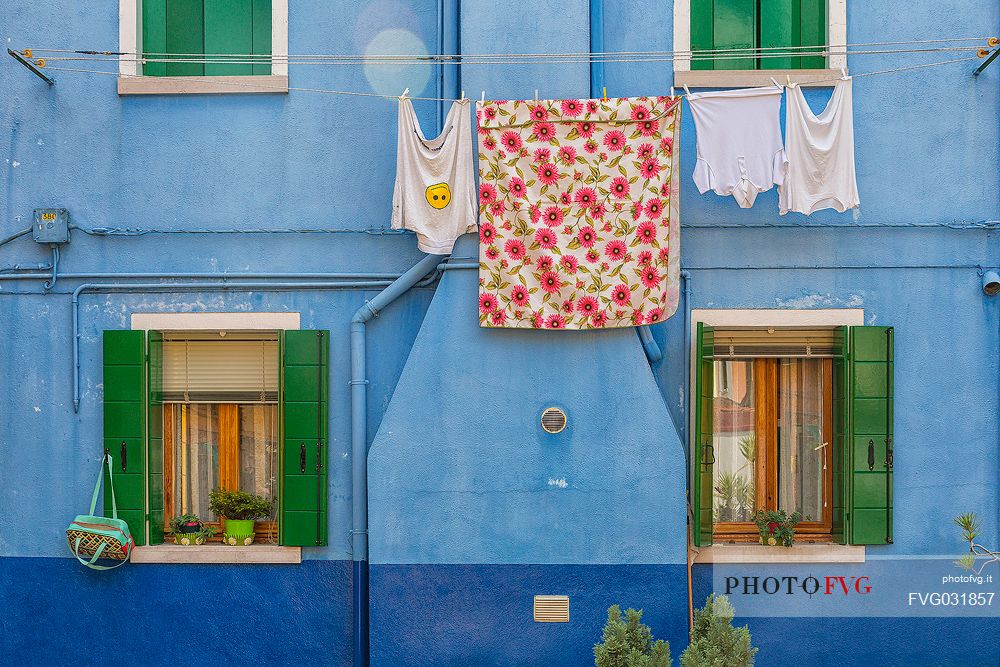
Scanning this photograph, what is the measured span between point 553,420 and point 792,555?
84.6 inches

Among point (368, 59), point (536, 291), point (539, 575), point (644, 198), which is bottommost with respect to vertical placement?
point (539, 575)

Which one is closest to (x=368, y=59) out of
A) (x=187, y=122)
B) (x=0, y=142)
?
(x=187, y=122)

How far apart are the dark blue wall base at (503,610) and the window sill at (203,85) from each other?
3.84 meters

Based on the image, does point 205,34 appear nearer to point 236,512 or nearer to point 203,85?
point 203,85

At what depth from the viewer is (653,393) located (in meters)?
6.93

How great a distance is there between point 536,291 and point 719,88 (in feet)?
7.14

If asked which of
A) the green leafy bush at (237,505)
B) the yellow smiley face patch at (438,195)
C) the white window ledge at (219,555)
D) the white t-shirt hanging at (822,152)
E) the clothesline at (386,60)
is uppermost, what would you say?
the clothesline at (386,60)

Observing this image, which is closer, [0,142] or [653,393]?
[653,393]

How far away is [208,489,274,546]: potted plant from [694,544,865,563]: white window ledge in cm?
355

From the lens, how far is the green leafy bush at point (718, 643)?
5.99 metres

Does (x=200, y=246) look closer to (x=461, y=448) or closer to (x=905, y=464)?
(x=461, y=448)

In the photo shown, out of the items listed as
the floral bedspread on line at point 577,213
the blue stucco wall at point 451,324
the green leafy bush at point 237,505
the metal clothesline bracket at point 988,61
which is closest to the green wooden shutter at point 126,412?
the blue stucco wall at point 451,324

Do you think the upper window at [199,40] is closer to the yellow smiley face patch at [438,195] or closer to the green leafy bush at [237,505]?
the yellow smiley face patch at [438,195]

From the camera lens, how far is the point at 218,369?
7.56 meters
